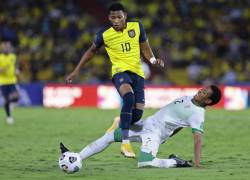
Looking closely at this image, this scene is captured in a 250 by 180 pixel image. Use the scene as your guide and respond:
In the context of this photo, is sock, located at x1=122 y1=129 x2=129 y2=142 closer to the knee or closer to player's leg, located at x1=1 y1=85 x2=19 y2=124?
the knee

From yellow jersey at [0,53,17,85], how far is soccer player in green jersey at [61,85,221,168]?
10343 mm

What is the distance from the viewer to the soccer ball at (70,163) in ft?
33.5

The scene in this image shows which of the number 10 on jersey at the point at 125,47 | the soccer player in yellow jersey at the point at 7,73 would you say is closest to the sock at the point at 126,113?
the number 10 on jersey at the point at 125,47

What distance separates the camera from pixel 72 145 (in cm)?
1480

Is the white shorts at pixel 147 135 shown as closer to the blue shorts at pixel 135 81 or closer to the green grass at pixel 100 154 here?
the green grass at pixel 100 154

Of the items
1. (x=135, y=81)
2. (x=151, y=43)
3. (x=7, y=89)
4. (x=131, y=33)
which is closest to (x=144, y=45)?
(x=131, y=33)

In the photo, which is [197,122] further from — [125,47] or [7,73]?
[7,73]

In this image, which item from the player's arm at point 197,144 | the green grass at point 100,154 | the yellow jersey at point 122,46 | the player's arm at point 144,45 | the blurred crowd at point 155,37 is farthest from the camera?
the blurred crowd at point 155,37

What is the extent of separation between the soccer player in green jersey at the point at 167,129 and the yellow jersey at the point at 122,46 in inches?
41.3

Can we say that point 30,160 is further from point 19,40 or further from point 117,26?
point 19,40

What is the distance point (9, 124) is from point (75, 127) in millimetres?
1998

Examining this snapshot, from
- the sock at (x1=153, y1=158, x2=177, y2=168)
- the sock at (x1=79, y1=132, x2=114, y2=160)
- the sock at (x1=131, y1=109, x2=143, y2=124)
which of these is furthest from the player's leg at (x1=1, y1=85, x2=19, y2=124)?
the sock at (x1=153, y1=158, x2=177, y2=168)

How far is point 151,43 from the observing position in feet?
99.7

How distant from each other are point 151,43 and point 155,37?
36 centimetres
